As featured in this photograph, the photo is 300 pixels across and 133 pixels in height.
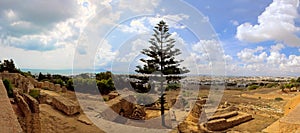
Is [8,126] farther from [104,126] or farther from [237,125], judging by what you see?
[237,125]

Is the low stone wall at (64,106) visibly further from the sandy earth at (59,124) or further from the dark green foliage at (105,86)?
the dark green foliage at (105,86)

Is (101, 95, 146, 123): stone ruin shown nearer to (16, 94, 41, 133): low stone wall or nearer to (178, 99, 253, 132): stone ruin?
(178, 99, 253, 132): stone ruin

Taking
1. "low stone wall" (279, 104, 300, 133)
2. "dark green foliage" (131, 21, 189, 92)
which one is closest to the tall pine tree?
"dark green foliage" (131, 21, 189, 92)

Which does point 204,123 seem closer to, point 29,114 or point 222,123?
point 222,123

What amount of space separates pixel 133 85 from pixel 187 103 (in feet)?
12.8

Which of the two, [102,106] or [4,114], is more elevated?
[4,114]

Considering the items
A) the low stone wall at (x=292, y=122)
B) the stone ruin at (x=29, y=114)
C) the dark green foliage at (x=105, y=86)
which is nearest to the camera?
the stone ruin at (x=29, y=114)

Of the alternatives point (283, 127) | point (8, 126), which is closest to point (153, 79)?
point (283, 127)

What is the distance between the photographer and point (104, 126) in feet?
29.2

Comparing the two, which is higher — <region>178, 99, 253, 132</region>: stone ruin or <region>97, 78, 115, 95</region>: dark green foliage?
<region>97, 78, 115, 95</region>: dark green foliage

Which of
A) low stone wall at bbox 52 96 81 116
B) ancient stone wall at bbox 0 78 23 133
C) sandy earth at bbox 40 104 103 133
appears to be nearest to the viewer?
ancient stone wall at bbox 0 78 23 133

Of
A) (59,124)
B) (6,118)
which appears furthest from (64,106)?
(6,118)

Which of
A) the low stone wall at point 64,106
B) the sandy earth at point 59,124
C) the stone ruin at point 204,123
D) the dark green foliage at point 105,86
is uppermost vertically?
the dark green foliage at point 105,86

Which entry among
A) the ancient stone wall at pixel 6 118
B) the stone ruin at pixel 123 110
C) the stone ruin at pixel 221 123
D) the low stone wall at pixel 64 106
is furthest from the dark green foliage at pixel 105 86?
the ancient stone wall at pixel 6 118
